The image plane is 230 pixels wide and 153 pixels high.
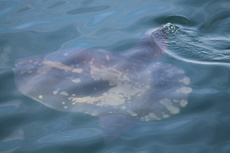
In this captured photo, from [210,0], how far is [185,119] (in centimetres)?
337

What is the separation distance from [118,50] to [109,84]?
0.95 metres

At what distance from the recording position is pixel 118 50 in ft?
13.4

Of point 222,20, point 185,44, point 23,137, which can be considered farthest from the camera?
point 222,20

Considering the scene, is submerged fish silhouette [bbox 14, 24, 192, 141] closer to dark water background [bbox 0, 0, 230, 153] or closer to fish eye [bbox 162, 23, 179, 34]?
dark water background [bbox 0, 0, 230, 153]

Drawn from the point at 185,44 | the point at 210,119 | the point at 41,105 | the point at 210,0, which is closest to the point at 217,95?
the point at 210,119

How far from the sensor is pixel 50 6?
5336 millimetres

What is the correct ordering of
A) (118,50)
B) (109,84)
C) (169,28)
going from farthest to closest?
(169,28), (118,50), (109,84)

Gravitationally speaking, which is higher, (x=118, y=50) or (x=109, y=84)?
(x=118, y=50)

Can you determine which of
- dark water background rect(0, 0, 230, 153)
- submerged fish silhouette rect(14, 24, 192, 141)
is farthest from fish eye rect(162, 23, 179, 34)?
submerged fish silhouette rect(14, 24, 192, 141)

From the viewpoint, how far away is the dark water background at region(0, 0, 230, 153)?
2639 mm

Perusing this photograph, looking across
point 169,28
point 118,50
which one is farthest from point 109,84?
point 169,28

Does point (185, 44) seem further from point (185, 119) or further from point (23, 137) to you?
point (23, 137)

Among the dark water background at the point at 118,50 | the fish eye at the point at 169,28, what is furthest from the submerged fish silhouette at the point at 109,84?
the fish eye at the point at 169,28

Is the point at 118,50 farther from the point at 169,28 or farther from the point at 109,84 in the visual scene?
the point at 169,28
